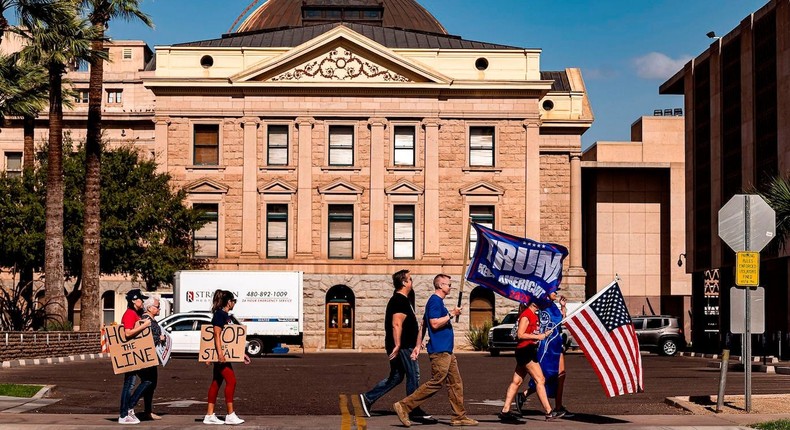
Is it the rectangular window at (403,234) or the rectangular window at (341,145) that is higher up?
the rectangular window at (341,145)

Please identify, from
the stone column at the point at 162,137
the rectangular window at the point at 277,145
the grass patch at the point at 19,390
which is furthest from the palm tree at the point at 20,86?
the rectangular window at the point at 277,145

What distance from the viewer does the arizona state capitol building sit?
60844 millimetres

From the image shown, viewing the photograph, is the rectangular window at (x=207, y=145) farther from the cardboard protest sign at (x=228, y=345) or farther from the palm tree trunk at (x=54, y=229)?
the cardboard protest sign at (x=228, y=345)

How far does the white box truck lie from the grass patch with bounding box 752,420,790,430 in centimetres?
3286

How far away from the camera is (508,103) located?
6172 cm

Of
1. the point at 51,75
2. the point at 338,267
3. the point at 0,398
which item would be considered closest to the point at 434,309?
the point at 0,398

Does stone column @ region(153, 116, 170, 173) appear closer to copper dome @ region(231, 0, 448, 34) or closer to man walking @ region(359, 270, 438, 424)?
copper dome @ region(231, 0, 448, 34)

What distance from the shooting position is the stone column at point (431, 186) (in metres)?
61.1

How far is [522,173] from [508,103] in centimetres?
333

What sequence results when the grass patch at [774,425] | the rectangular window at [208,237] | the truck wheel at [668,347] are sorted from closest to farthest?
1. the grass patch at [774,425]
2. the truck wheel at [668,347]
3. the rectangular window at [208,237]

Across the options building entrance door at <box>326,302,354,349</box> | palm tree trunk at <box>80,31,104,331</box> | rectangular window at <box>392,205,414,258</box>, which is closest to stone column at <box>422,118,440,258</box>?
rectangular window at <box>392,205,414,258</box>

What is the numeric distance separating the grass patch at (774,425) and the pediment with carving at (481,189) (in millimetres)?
44582

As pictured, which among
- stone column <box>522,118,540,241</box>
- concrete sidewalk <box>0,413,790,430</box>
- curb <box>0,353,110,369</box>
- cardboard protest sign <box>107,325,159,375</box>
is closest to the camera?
concrete sidewalk <box>0,413,790,430</box>

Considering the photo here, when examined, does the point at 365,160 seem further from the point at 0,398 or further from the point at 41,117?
the point at 0,398
